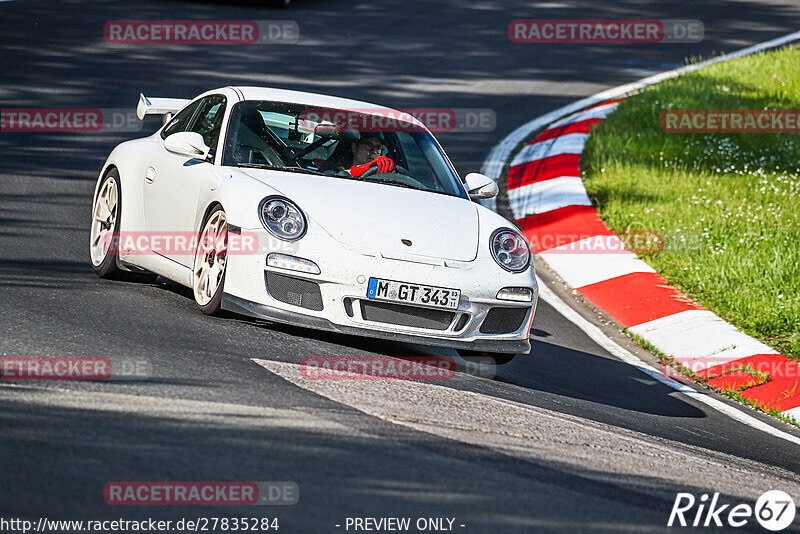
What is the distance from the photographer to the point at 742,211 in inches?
408

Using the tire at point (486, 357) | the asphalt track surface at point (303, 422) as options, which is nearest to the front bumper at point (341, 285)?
the asphalt track surface at point (303, 422)

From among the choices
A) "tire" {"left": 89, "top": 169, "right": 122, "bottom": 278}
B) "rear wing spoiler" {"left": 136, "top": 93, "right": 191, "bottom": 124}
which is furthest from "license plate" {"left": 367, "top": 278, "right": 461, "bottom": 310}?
"rear wing spoiler" {"left": 136, "top": 93, "right": 191, "bottom": 124}

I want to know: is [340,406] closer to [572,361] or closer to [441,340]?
[441,340]

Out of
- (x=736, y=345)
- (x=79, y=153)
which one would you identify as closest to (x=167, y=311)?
(x=736, y=345)

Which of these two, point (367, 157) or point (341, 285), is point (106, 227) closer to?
point (367, 157)

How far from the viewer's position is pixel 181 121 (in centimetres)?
769

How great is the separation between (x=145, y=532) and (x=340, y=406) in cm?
150

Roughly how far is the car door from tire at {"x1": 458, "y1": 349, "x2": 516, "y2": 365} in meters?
1.69

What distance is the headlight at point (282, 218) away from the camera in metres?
5.89

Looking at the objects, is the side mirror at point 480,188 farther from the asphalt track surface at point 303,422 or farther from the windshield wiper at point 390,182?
the asphalt track surface at point 303,422

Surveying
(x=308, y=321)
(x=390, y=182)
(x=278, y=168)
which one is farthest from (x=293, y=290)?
(x=390, y=182)

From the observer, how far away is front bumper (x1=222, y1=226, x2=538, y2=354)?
5.79m

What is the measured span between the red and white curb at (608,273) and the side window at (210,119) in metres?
3.34

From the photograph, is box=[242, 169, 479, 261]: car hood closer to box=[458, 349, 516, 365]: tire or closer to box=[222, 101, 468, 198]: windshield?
box=[222, 101, 468, 198]: windshield
